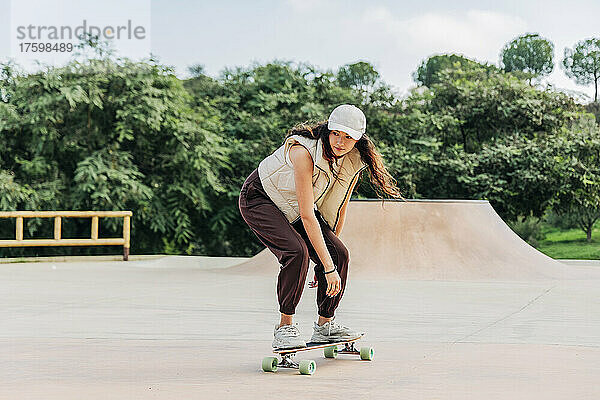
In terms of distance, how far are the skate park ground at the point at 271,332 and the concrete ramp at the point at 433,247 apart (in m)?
0.12

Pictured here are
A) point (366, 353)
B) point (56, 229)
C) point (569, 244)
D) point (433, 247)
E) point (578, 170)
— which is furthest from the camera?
point (569, 244)

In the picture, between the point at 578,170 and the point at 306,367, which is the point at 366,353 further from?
the point at 578,170

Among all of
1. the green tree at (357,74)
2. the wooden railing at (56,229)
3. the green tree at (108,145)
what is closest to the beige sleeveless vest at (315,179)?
the wooden railing at (56,229)

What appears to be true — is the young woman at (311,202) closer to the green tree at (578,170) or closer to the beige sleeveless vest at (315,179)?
the beige sleeveless vest at (315,179)

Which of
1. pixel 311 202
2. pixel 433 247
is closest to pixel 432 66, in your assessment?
pixel 433 247

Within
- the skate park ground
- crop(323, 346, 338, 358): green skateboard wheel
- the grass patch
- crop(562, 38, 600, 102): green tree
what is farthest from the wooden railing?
crop(562, 38, 600, 102): green tree

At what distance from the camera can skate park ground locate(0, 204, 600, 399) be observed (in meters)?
3.21

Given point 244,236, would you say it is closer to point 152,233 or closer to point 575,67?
point 152,233

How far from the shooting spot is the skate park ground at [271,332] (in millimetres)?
3215

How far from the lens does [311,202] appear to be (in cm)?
349

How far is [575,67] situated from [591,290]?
1922 centimetres

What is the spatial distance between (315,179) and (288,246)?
35 cm

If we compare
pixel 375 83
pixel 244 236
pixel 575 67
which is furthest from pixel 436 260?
pixel 575 67

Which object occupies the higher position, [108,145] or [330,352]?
[108,145]
